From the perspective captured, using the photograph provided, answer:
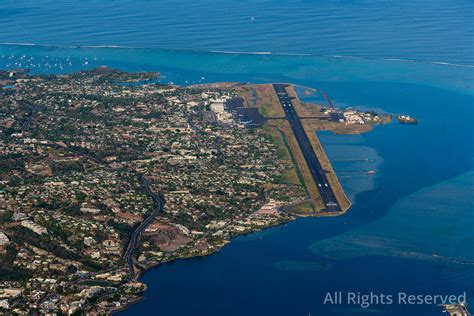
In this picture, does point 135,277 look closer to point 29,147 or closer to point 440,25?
point 29,147

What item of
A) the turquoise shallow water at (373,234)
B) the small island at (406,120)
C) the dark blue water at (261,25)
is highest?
the dark blue water at (261,25)

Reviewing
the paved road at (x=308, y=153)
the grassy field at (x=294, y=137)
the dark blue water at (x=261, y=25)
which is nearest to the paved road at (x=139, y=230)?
the grassy field at (x=294, y=137)

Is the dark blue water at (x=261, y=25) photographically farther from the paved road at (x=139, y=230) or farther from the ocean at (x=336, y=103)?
the paved road at (x=139, y=230)

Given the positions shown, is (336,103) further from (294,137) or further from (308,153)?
(308,153)

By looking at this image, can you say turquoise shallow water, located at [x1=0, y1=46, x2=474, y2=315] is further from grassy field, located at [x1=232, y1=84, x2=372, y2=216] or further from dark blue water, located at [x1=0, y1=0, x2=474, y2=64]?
dark blue water, located at [x1=0, y1=0, x2=474, y2=64]

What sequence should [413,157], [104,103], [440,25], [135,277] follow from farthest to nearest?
1. [440,25]
2. [104,103]
3. [413,157]
4. [135,277]

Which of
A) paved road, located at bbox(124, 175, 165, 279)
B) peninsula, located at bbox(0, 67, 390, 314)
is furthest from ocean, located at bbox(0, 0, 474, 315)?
peninsula, located at bbox(0, 67, 390, 314)

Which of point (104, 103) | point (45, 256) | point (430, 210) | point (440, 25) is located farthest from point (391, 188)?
point (440, 25)
